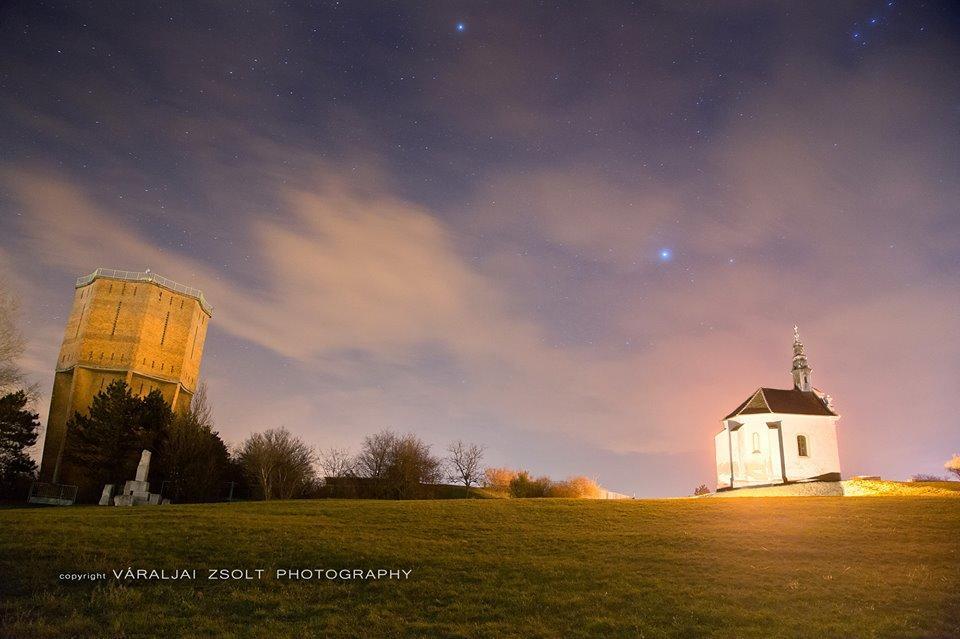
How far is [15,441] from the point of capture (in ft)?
160

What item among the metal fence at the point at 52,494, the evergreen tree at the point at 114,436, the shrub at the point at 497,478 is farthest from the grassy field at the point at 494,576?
the shrub at the point at 497,478

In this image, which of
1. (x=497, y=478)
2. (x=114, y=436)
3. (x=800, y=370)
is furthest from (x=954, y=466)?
(x=114, y=436)

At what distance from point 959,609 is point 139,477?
145 ft

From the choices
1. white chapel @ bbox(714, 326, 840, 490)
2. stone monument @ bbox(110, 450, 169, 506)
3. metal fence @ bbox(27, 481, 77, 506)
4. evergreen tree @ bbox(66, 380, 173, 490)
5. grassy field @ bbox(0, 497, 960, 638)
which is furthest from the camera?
white chapel @ bbox(714, 326, 840, 490)

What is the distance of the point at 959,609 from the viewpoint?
13391 mm

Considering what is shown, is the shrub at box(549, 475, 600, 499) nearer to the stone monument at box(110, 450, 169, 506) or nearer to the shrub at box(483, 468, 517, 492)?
the shrub at box(483, 468, 517, 492)

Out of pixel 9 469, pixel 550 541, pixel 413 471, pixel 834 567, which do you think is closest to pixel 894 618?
pixel 834 567

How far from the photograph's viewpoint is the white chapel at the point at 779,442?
52.3 meters

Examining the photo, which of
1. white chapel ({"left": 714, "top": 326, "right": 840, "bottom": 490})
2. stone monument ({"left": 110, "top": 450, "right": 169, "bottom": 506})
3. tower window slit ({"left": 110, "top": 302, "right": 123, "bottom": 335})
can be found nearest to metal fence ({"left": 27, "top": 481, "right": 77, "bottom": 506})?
stone monument ({"left": 110, "top": 450, "right": 169, "bottom": 506})

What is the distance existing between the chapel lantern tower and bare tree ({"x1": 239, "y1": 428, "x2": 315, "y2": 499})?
49278 millimetres

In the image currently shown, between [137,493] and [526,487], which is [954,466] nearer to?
[526,487]

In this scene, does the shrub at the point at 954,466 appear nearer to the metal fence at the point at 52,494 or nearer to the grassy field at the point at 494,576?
the grassy field at the point at 494,576

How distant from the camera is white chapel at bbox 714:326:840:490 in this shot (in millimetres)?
52312

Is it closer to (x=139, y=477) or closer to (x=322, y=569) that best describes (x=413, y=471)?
(x=139, y=477)
